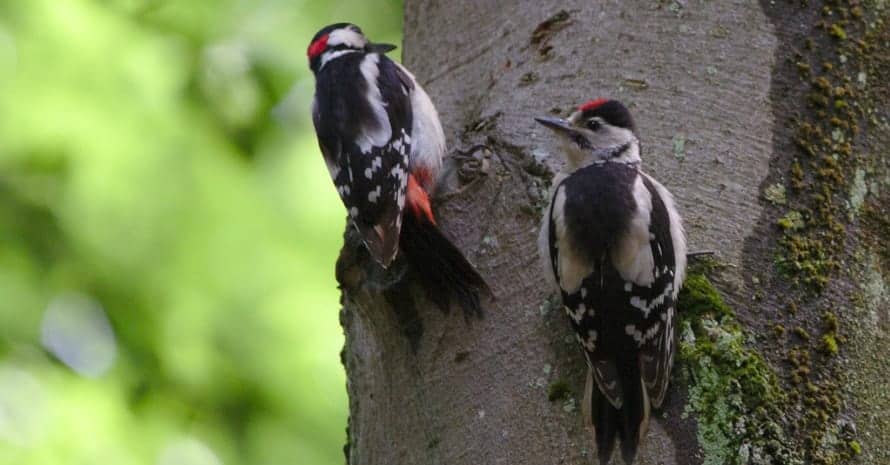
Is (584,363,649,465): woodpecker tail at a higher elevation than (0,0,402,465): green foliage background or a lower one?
lower

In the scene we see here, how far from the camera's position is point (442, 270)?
90.7 inches

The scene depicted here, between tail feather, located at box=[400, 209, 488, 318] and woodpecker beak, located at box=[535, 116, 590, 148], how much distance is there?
33cm

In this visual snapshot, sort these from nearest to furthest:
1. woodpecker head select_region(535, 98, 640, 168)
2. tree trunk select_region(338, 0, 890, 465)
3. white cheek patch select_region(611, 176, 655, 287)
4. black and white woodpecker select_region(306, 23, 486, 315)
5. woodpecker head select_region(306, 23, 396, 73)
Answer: tree trunk select_region(338, 0, 890, 465), white cheek patch select_region(611, 176, 655, 287), black and white woodpecker select_region(306, 23, 486, 315), woodpecker head select_region(535, 98, 640, 168), woodpecker head select_region(306, 23, 396, 73)

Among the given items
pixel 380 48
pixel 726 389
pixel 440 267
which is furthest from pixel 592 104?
pixel 380 48

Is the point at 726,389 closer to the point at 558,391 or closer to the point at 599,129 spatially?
the point at 558,391

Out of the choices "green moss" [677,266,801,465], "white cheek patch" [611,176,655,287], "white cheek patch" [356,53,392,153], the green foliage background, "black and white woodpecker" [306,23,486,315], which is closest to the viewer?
"green moss" [677,266,801,465]

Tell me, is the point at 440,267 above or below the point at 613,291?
above

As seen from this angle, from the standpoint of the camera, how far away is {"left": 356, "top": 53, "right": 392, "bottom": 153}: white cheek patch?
285cm

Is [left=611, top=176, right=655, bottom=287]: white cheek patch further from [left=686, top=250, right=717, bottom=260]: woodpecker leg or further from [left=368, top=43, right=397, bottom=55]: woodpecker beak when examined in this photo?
[left=368, top=43, right=397, bottom=55]: woodpecker beak

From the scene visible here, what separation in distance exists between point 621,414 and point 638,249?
1.32ft

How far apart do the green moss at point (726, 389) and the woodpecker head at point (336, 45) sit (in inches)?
61.6

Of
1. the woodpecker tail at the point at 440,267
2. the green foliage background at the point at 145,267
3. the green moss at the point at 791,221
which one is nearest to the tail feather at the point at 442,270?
the woodpecker tail at the point at 440,267

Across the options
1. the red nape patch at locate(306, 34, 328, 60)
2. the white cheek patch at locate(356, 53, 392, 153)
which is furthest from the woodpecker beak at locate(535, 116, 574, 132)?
the red nape patch at locate(306, 34, 328, 60)

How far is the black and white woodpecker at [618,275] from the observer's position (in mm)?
2080
